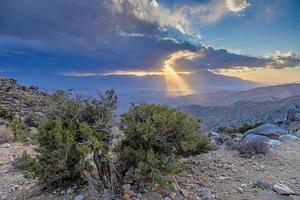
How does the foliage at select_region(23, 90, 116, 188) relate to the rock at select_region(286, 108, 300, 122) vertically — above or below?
above

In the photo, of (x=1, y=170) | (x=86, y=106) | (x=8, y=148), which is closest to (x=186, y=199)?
(x=86, y=106)

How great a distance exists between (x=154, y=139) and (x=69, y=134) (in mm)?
1625

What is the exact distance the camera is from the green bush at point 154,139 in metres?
6.21

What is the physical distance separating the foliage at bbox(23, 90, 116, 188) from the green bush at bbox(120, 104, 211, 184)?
46cm

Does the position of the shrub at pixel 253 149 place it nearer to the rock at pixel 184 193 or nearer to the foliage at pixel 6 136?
the rock at pixel 184 193

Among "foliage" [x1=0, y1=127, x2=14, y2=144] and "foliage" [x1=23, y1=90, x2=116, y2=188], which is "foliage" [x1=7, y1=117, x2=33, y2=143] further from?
"foliage" [x1=0, y1=127, x2=14, y2=144]

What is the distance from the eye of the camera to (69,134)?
6191mm

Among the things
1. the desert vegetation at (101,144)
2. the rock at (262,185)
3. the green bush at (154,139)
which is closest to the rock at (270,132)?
the rock at (262,185)

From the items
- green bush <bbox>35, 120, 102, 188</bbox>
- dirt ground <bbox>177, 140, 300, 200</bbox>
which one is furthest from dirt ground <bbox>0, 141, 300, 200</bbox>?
green bush <bbox>35, 120, 102, 188</bbox>

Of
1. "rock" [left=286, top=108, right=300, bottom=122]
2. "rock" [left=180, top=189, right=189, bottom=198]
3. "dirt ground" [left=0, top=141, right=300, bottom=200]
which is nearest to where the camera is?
"rock" [left=180, top=189, right=189, bottom=198]

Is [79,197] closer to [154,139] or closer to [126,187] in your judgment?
[126,187]

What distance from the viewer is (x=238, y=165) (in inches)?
326

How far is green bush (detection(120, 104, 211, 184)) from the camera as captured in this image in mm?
6215

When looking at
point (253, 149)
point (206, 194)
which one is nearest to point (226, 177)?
point (206, 194)
